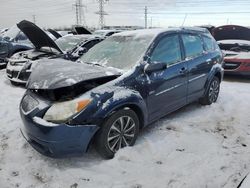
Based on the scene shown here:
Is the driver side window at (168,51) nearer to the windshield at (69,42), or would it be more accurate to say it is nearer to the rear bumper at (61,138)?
the rear bumper at (61,138)

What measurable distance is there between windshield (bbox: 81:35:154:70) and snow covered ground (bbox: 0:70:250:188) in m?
1.16

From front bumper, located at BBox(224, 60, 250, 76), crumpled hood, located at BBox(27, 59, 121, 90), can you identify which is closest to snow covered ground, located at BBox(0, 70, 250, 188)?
crumpled hood, located at BBox(27, 59, 121, 90)

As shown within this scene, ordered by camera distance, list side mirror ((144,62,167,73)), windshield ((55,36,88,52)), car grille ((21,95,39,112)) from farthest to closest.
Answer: windshield ((55,36,88,52))
side mirror ((144,62,167,73))
car grille ((21,95,39,112))

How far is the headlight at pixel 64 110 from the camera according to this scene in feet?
10.3

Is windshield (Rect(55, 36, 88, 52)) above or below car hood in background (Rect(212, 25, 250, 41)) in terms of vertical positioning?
below

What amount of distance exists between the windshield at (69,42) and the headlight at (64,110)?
17.1ft

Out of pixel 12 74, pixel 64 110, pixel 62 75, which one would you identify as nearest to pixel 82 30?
pixel 12 74

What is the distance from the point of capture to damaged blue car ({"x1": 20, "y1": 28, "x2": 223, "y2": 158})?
316 cm

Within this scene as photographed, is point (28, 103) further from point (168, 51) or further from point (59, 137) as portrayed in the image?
point (168, 51)

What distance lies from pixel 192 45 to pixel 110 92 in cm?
235

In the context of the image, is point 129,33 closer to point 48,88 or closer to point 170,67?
point 170,67

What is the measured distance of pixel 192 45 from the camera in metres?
5.07

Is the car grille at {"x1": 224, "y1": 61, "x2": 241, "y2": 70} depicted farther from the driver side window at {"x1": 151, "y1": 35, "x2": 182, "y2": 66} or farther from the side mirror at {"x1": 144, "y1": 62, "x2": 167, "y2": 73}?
the side mirror at {"x1": 144, "y1": 62, "x2": 167, "y2": 73}

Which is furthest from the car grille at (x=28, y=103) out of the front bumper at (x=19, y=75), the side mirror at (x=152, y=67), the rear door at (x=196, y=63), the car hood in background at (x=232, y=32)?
the car hood in background at (x=232, y=32)
